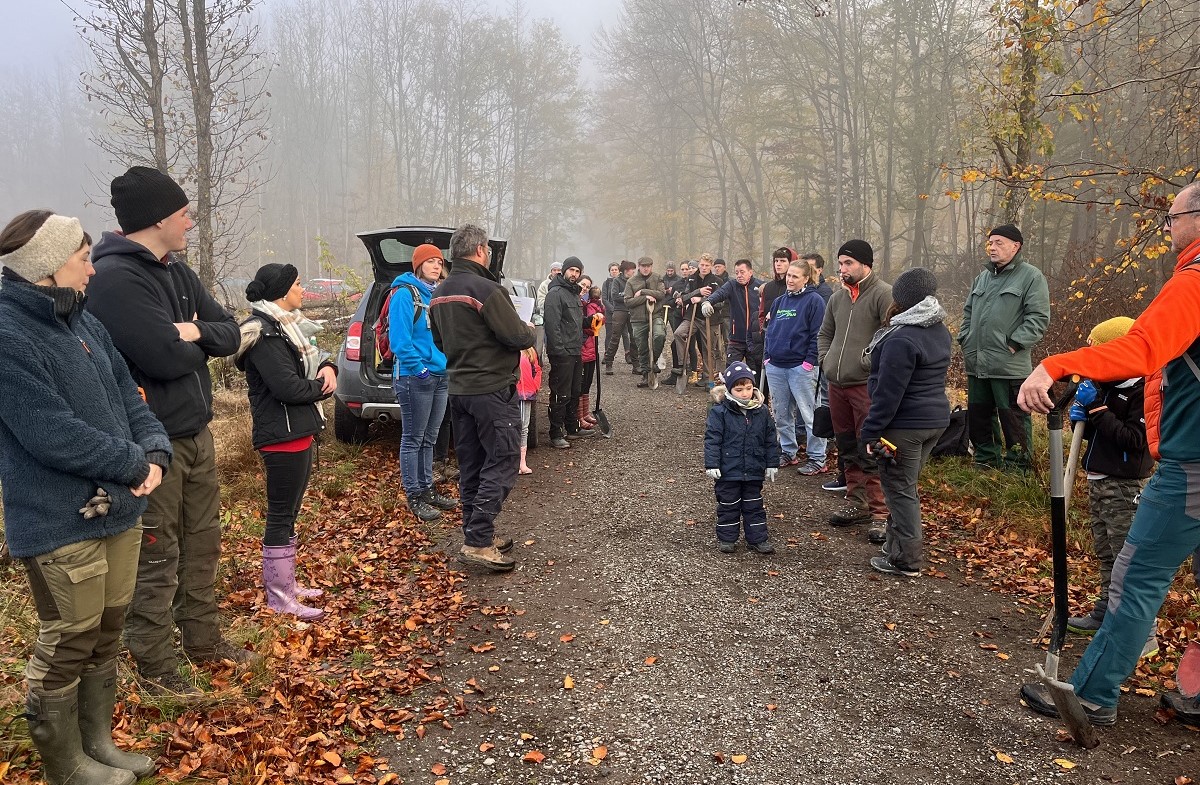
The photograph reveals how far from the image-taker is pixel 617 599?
489 cm

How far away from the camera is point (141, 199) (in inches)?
130

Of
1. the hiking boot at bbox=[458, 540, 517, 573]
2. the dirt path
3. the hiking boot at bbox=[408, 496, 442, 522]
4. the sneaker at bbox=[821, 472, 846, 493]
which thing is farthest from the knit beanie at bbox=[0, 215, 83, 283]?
the sneaker at bbox=[821, 472, 846, 493]

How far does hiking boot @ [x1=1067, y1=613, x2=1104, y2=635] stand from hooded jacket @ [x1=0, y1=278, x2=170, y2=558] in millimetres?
5036

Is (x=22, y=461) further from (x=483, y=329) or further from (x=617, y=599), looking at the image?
(x=617, y=599)

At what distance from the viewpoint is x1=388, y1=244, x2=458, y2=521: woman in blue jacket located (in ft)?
20.1

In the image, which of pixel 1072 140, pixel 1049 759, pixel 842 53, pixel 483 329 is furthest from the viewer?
pixel 842 53

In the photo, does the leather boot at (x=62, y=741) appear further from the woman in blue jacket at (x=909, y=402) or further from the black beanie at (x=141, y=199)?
the woman in blue jacket at (x=909, y=402)

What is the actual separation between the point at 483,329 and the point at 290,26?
55.0 meters

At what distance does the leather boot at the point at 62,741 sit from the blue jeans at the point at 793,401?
6414 millimetres

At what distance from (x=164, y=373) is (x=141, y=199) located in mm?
817

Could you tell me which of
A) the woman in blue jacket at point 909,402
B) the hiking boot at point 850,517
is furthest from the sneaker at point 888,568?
the hiking boot at point 850,517

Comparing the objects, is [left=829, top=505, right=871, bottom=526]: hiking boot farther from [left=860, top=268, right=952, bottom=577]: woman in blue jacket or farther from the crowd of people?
[left=860, top=268, right=952, bottom=577]: woman in blue jacket

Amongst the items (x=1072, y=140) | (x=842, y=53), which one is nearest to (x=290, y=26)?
(x=842, y=53)

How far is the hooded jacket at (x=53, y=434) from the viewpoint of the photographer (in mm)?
2475
